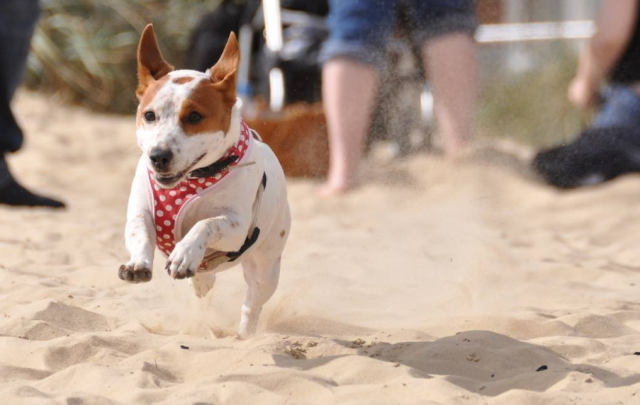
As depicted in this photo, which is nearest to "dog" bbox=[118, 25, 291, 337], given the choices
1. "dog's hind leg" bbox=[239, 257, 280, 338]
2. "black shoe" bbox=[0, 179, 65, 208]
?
"dog's hind leg" bbox=[239, 257, 280, 338]

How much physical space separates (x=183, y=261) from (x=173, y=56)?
7474 millimetres

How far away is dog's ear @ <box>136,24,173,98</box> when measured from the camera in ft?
9.73

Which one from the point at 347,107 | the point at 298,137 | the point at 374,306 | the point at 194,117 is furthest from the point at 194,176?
the point at 298,137

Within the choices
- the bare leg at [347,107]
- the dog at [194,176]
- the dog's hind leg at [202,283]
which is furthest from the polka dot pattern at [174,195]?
the bare leg at [347,107]

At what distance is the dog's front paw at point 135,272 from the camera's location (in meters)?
2.71

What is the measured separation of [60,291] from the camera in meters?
3.79

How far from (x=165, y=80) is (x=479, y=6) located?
536cm

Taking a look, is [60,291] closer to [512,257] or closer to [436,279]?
[436,279]

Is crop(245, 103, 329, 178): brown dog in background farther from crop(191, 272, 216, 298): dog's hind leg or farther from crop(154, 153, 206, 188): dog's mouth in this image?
crop(154, 153, 206, 188): dog's mouth

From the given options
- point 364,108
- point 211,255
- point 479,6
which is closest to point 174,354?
point 211,255

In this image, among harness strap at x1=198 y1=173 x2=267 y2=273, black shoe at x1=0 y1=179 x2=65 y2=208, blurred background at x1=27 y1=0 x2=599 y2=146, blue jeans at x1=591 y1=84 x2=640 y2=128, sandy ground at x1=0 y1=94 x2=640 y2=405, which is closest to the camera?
sandy ground at x1=0 y1=94 x2=640 y2=405

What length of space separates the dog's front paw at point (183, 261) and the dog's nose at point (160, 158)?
222 mm

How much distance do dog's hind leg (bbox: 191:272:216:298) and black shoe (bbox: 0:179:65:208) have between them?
2404 millimetres

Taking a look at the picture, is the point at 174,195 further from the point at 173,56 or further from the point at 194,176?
the point at 173,56
